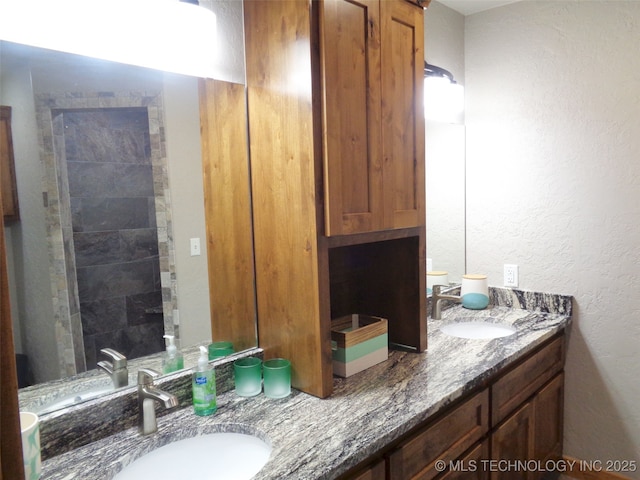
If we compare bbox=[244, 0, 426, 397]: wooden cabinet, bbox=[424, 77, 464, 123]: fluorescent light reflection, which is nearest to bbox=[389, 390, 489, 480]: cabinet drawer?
bbox=[244, 0, 426, 397]: wooden cabinet

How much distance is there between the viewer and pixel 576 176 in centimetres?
222

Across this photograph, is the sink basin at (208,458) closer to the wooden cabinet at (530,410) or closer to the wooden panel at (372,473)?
the wooden panel at (372,473)

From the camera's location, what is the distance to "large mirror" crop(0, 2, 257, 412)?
3.75 feet

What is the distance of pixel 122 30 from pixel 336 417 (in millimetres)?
1208

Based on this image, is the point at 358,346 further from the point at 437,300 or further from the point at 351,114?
the point at 437,300

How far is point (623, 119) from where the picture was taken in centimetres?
208

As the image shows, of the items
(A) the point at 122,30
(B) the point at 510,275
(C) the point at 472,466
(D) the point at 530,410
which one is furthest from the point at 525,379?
(A) the point at 122,30

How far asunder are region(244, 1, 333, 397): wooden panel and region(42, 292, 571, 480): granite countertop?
0.13m

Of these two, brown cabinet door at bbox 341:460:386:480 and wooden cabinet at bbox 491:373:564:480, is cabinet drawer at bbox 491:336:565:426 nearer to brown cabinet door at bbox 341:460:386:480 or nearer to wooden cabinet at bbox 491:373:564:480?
wooden cabinet at bbox 491:373:564:480

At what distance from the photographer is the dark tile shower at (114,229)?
1266 mm

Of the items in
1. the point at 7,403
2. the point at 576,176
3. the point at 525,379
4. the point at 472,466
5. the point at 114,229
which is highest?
the point at 576,176

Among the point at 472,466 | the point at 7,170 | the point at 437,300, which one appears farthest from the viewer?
the point at 437,300

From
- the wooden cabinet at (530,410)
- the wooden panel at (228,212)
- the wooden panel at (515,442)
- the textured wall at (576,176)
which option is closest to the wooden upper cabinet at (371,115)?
the wooden panel at (228,212)

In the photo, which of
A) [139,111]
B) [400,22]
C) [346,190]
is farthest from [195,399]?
[400,22]
